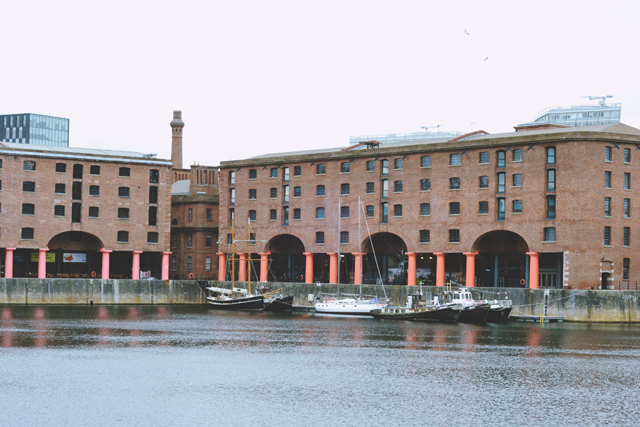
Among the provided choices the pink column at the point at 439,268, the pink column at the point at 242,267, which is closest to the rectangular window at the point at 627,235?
the pink column at the point at 439,268

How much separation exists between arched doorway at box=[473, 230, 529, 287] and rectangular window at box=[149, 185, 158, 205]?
35.4 meters

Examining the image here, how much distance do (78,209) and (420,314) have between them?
4007 centimetres

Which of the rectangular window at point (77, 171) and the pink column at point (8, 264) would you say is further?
the rectangular window at point (77, 171)

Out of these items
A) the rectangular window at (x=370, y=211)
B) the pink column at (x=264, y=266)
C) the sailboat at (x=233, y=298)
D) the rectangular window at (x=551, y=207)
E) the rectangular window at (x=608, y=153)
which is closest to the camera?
the rectangular window at (x=608, y=153)

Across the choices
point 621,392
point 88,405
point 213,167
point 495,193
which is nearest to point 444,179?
point 495,193

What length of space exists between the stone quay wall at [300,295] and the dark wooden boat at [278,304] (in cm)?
133

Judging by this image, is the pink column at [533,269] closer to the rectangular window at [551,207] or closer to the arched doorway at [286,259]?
the rectangular window at [551,207]

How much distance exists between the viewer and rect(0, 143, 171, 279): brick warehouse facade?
96750mm

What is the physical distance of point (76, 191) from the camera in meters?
99.5

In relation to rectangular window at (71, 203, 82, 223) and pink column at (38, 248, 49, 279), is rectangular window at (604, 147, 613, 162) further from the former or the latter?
pink column at (38, 248, 49, 279)

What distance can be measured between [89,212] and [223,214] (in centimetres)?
1464

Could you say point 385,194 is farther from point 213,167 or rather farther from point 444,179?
point 213,167

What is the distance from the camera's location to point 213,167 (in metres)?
117

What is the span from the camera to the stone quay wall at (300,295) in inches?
2994
